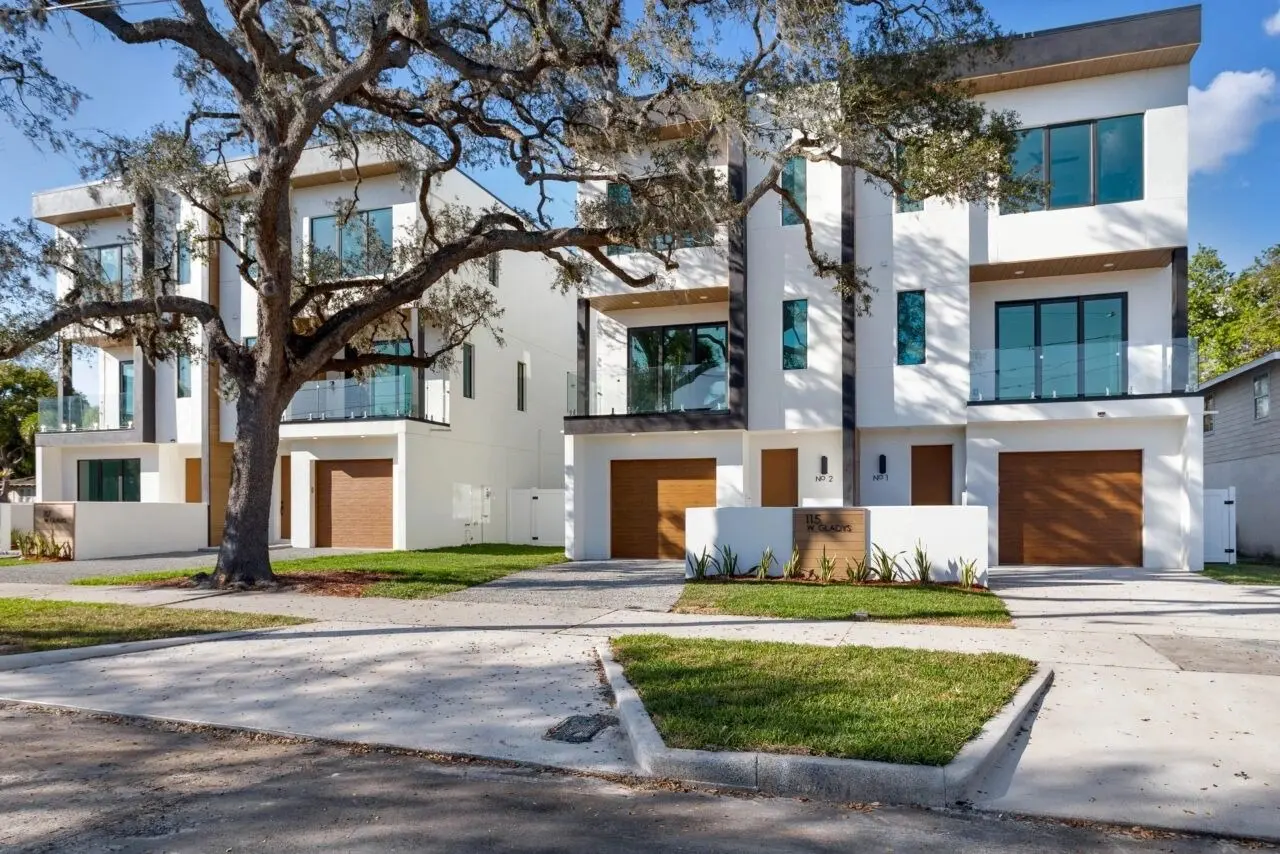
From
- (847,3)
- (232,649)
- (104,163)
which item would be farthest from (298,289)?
(847,3)

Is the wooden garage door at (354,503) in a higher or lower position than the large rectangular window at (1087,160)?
lower

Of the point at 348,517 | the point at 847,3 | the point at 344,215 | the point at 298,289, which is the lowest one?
A: the point at 348,517

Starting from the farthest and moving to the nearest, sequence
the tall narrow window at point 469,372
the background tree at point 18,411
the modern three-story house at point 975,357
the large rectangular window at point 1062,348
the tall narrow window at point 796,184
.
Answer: the background tree at point 18,411 < the tall narrow window at point 469,372 < the tall narrow window at point 796,184 < the large rectangular window at point 1062,348 < the modern three-story house at point 975,357

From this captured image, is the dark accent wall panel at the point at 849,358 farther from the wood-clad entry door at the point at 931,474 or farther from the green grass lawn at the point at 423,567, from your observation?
the green grass lawn at the point at 423,567

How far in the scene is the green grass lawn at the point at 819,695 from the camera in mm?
5453

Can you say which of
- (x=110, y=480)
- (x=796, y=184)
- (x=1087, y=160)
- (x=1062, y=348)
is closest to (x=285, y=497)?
(x=110, y=480)

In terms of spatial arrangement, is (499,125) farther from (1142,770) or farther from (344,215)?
(1142,770)

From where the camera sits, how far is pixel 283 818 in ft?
15.2

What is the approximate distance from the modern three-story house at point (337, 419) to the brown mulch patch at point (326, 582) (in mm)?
6604

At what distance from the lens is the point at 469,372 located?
78.0 ft

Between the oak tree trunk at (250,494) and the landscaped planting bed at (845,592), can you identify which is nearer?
the landscaped planting bed at (845,592)

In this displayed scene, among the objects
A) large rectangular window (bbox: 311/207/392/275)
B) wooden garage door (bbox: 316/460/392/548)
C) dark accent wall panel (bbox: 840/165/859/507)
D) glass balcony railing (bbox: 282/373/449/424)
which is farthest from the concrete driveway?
wooden garage door (bbox: 316/460/392/548)

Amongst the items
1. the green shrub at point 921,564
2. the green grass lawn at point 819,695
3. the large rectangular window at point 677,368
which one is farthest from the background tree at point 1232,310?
the green grass lawn at point 819,695

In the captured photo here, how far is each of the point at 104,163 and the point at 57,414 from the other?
14.7 metres
